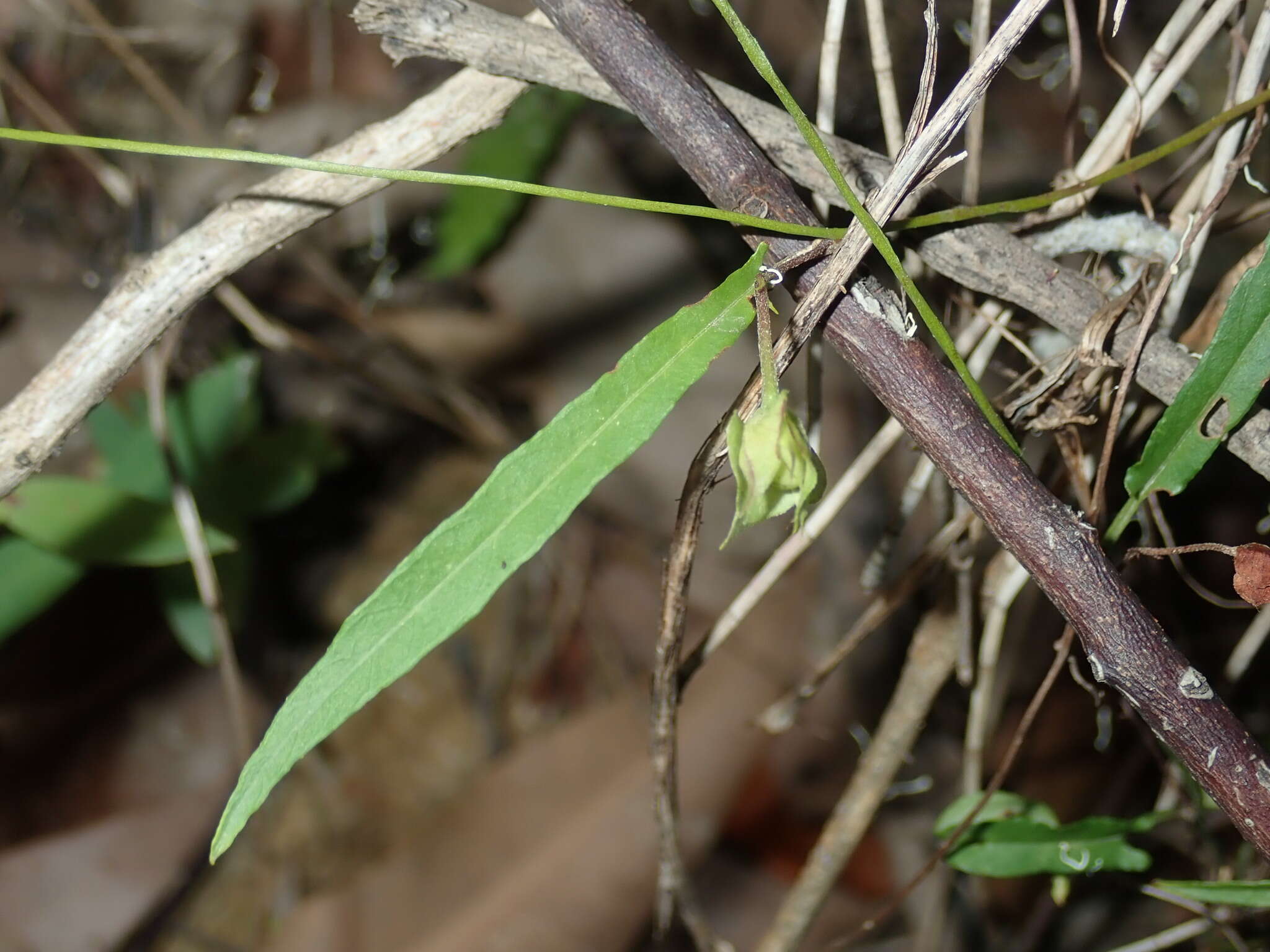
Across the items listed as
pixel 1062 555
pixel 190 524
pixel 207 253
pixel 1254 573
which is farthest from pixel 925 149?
pixel 190 524

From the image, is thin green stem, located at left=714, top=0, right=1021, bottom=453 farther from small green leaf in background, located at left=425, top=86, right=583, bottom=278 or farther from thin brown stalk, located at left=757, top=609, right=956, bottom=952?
small green leaf in background, located at left=425, top=86, right=583, bottom=278

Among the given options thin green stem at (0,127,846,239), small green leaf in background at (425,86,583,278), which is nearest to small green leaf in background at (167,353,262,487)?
small green leaf in background at (425,86,583,278)

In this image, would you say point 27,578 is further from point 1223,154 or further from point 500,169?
point 1223,154

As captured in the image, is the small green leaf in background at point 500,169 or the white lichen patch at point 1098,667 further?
the small green leaf in background at point 500,169

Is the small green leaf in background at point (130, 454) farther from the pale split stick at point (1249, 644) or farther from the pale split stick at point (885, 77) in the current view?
the pale split stick at point (1249, 644)

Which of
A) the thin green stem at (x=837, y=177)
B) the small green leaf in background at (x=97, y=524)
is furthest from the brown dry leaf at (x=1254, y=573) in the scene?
the small green leaf in background at (x=97, y=524)

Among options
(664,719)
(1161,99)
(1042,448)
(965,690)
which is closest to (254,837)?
(664,719)
